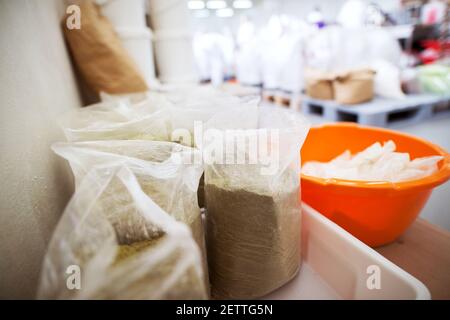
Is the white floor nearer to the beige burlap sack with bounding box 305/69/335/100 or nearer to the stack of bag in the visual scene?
the beige burlap sack with bounding box 305/69/335/100

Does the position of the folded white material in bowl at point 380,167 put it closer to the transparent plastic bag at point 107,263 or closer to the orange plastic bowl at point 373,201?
the orange plastic bowl at point 373,201

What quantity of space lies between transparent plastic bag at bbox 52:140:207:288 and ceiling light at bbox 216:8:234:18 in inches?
284

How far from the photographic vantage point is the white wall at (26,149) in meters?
0.34

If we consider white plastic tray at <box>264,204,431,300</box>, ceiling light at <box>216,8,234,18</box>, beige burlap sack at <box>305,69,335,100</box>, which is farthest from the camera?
ceiling light at <box>216,8,234,18</box>

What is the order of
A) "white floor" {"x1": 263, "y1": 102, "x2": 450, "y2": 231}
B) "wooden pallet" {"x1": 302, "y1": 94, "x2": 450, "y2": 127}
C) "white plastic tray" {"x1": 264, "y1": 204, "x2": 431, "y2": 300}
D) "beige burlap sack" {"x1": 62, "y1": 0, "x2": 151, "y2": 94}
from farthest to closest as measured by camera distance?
"wooden pallet" {"x1": 302, "y1": 94, "x2": 450, "y2": 127} → "white floor" {"x1": 263, "y1": 102, "x2": 450, "y2": 231} → "beige burlap sack" {"x1": 62, "y1": 0, "x2": 151, "y2": 94} → "white plastic tray" {"x1": 264, "y1": 204, "x2": 431, "y2": 300}

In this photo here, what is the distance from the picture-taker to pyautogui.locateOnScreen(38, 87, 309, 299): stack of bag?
0.25 meters

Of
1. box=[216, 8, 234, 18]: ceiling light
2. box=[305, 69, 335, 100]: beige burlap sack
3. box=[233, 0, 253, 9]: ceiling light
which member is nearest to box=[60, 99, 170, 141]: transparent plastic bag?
box=[305, 69, 335, 100]: beige burlap sack

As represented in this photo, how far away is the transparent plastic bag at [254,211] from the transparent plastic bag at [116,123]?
170 millimetres

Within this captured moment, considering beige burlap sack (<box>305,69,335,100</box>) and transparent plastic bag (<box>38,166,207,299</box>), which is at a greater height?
beige burlap sack (<box>305,69,335,100</box>)

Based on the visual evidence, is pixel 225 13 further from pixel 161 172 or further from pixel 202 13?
pixel 161 172

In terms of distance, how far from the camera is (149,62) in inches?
42.3

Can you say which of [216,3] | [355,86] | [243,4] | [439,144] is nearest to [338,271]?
[439,144]
